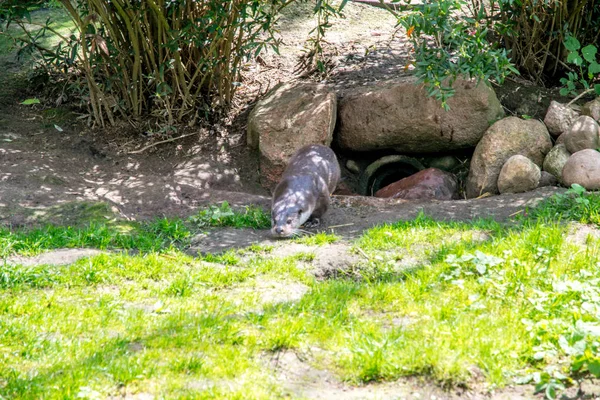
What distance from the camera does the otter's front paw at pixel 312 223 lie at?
684cm

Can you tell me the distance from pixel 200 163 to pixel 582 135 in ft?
14.1

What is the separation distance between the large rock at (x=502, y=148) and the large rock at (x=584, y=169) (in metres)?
0.75

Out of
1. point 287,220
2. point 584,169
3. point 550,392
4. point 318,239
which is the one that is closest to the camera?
point 550,392

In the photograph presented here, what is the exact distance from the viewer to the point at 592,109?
8094 mm

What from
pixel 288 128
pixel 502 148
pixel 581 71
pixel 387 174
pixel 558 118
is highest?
pixel 581 71

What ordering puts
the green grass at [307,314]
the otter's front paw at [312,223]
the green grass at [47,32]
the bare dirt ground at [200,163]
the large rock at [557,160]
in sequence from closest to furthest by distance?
the green grass at [307,314] → the bare dirt ground at [200,163] → the otter's front paw at [312,223] → the large rock at [557,160] → the green grass at [47,32]

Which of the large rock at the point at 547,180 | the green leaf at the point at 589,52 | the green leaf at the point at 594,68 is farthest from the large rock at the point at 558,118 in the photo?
the large rock at the point at 547,180

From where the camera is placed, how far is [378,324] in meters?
4.44

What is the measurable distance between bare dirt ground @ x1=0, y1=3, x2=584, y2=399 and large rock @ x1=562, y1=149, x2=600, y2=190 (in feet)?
1.01

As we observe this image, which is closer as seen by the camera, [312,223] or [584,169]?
[312,223]

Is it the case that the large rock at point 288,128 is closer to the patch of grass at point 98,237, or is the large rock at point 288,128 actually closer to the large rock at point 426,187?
the large rock at point 426,187

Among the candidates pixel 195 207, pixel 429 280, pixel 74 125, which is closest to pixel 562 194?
pixel 429 280

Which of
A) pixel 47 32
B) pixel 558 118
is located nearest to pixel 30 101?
pixel 47 32

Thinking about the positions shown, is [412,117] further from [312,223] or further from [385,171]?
[312,223]
